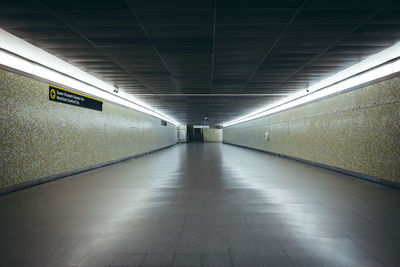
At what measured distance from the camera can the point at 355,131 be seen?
634 centimetres

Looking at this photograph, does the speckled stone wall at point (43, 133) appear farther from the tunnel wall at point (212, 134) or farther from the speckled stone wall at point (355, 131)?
the tunnel wall at point (212, 134)

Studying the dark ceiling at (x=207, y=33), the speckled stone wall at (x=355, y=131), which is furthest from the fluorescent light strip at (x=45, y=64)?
the speckled stone wall at (x=355, y=131)

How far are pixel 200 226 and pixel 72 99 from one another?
20.4 ft

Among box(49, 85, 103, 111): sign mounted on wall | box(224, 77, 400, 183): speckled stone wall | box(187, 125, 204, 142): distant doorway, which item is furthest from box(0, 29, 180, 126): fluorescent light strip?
box(187, 125, 204, 142): distant doorway

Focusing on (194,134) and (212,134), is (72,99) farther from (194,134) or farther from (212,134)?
(212,134)

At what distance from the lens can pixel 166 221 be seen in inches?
119

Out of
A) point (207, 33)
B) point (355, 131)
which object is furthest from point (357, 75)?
point (207, 33)

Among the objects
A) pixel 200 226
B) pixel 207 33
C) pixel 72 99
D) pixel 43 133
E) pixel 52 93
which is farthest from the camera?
pixel 72 99

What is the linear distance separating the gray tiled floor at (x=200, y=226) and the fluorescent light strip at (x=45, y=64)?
10.1 feet

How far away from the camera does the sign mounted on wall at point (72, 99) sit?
5.84 m

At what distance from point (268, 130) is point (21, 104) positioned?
558 inches

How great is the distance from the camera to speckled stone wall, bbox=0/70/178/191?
175 inches

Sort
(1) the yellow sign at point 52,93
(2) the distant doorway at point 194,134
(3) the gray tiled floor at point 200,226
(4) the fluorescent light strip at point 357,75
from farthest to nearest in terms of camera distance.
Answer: (2) the distant doorway at point 194,134 < (1) the yellow sign at point 52,93 < (4) the fluorescent light strip at point 357,75 < (3) the gray tiled floor at point 200,226

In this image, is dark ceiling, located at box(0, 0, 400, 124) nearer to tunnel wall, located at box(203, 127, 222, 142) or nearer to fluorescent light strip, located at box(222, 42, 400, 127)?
fluorescent light strip, located at box(222, 42, 400, 127)
